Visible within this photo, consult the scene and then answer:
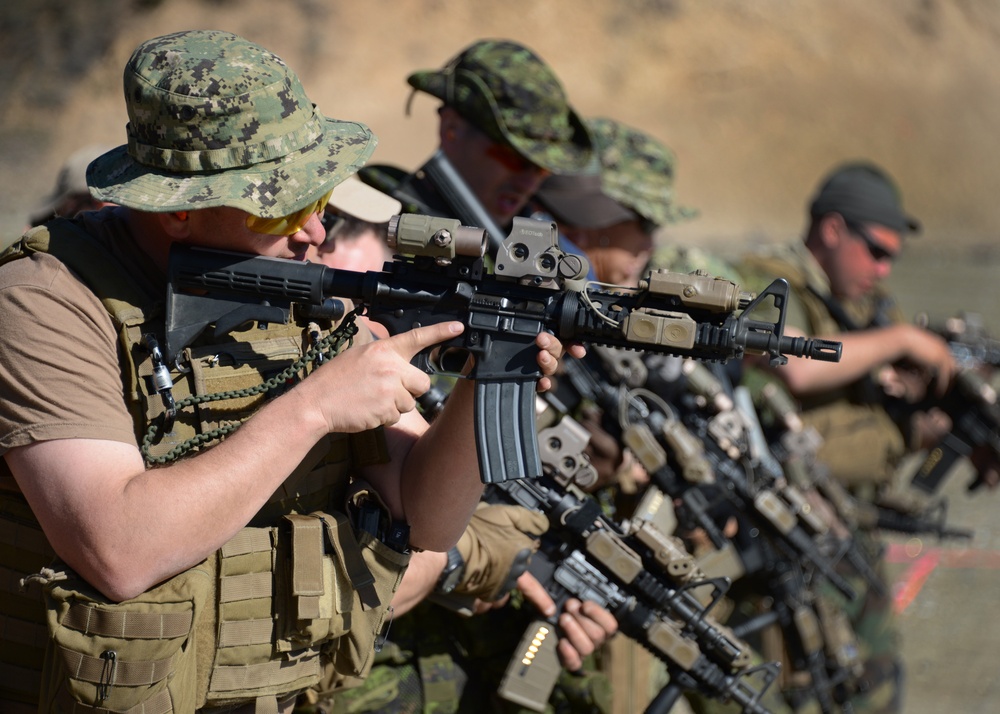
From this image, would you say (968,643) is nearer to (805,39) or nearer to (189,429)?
(189,429)

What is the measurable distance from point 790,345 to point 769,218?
27335 millimetres

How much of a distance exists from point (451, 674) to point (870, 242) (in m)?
3.70

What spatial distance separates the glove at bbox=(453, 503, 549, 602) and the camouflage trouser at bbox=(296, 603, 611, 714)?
34 centimetres

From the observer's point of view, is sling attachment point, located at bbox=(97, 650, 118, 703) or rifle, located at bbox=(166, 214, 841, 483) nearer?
sling attachment point, located at bbox=(97, 650, 118, 703)

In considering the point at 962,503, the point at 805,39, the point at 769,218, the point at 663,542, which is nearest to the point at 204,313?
the point at 663,542

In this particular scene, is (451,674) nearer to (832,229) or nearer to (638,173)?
(638,173)

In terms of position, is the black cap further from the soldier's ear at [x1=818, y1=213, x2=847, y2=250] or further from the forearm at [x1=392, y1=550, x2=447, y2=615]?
the forearm at [x1=392, y1=550, x2=447, y2=615]

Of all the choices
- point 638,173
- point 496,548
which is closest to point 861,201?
point 638,173

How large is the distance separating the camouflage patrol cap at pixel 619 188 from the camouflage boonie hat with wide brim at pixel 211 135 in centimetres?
261

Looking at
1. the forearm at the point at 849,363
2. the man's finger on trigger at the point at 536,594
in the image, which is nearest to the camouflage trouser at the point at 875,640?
the forearm at the point at 849,363

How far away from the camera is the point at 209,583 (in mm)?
2545

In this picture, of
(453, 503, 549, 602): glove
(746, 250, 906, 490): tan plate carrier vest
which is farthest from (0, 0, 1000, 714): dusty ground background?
(453, 503, 549, 602): glove

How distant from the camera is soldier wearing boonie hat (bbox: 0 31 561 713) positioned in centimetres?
229

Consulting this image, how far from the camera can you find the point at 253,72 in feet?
8.25
